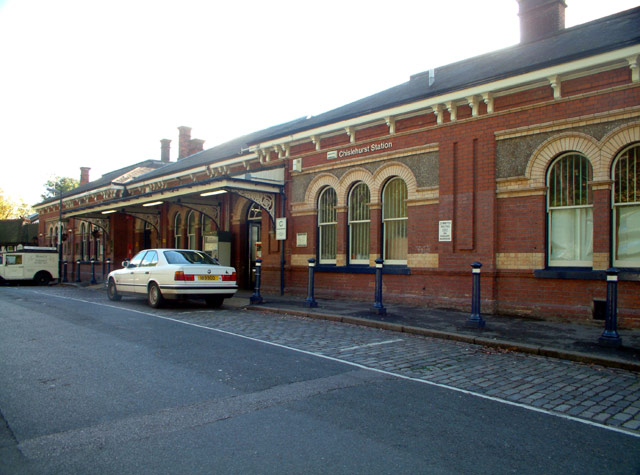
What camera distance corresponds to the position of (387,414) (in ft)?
14.9

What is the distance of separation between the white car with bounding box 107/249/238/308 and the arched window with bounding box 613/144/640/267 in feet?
29.6

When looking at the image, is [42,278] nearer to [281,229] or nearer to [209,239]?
[209,239]

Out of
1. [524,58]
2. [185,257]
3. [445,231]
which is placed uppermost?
[524,58]

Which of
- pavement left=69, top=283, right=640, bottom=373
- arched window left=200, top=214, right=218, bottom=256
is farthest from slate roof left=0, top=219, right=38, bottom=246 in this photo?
pavement left=69, top=283, right=640, bottom=373

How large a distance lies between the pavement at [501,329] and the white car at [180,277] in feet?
3.39

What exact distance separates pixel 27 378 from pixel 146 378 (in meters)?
1.39

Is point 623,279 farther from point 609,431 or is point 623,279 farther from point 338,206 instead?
point 338,206

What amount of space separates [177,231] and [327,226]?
36.6ft

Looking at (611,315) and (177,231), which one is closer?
(611,315)

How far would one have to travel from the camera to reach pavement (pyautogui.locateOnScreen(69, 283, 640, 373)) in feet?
23.1

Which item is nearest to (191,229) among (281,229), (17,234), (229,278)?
(281,229)

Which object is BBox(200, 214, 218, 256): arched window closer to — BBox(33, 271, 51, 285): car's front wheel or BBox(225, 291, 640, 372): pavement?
BBox(225, 291, 640, 372): pavement

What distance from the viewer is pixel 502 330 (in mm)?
8867

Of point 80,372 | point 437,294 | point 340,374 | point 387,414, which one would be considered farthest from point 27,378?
point 437,294
